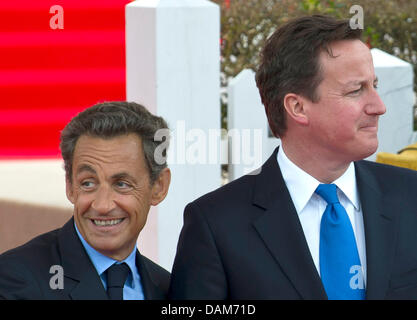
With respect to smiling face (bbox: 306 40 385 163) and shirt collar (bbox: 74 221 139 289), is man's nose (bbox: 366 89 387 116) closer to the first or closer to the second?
smiling face (bbox: 306 40 385 163)

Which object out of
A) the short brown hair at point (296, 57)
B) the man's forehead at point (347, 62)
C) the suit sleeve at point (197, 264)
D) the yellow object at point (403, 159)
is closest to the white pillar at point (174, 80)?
the yellow object at point (403, 159)

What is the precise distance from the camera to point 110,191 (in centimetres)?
257

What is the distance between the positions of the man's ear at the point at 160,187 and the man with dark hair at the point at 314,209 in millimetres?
173

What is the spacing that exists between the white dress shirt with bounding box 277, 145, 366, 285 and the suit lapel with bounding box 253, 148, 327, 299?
29 mm

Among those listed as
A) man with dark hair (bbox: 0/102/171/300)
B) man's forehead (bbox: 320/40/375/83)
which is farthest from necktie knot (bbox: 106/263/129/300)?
man's forehead (bbox: 320/40/375/83)

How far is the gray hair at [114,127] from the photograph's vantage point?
262cm

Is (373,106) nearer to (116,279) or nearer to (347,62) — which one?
(347,62)

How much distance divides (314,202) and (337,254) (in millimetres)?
180

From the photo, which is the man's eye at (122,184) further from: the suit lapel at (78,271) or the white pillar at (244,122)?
the white pillar at (244,122)

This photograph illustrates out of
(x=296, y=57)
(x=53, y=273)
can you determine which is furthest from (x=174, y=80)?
(x=53, y=273)

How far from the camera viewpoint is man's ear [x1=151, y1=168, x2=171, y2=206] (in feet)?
8.89

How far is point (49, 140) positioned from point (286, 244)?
2823 mm

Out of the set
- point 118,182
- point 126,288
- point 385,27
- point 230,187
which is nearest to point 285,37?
point 230,187

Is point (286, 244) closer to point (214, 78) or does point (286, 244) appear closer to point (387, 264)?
point (387, 264)
